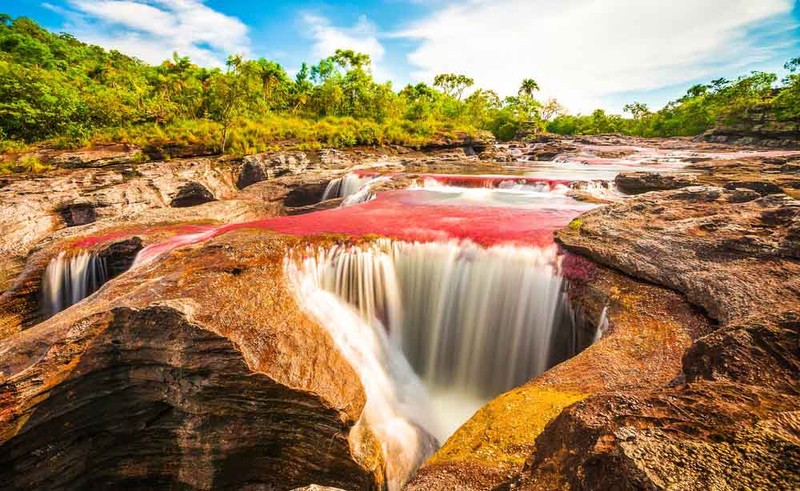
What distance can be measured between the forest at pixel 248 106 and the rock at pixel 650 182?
788 inches

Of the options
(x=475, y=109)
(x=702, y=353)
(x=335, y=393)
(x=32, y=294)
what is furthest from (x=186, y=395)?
(x=475, y=109)

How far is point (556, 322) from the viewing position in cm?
637

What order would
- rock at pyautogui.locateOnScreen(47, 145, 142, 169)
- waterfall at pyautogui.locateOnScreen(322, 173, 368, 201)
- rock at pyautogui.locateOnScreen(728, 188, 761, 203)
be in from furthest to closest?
rock at pyautogui.locateOnScreen(47, 145, 142, 169) → waterfall at pyautogui.locateOnScreen(322, 173, 368, 201) → rock at pyautogui.locateOnScreen(728, 188, 761, 203)

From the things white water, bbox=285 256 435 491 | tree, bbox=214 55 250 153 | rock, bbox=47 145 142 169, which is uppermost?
tree, bbox=214 55 250 153

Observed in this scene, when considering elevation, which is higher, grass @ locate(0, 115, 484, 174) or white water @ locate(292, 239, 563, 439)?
grass @ locate(0, 115, 484, 174)

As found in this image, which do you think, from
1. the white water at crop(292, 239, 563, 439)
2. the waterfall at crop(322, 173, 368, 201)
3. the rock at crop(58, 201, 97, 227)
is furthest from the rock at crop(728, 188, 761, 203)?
the rock at crop(58, 201, 97, 227)

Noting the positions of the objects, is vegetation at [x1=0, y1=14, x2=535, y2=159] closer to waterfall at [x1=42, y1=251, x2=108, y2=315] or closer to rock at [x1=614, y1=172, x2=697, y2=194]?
waterfall at [x1=42, y1=251, x2=108, y2=315]

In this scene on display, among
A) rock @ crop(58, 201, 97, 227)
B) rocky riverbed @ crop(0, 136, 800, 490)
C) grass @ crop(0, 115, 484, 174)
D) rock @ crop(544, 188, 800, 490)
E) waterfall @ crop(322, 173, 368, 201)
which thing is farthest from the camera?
grass @ crop(0, 115, 484, 174)

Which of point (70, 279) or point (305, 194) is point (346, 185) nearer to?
point (305, 194)

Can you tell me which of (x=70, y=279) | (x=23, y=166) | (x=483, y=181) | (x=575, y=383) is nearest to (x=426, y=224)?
(x=575, y=383)

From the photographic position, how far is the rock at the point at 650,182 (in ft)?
39.4

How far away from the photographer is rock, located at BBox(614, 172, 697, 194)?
12.0 m

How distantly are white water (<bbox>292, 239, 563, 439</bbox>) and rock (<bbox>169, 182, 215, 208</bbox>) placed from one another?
13674mm

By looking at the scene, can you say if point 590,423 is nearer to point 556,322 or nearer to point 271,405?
point 271,405
